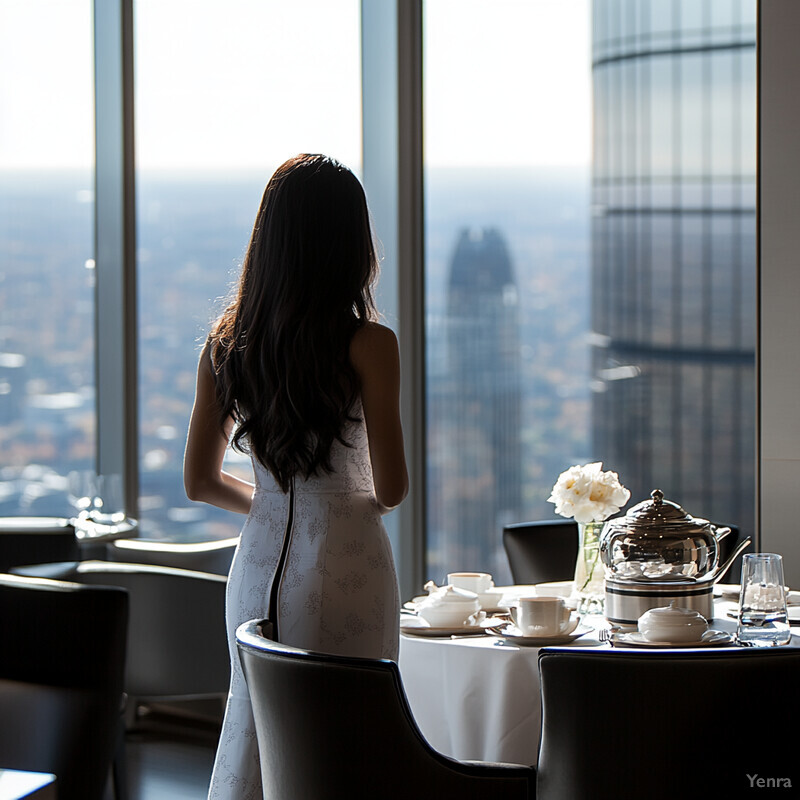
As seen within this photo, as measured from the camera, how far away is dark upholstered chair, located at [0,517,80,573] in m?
4.05

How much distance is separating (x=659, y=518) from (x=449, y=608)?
1.77ft

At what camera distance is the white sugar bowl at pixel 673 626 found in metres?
2.36

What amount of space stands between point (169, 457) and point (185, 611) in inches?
45.1

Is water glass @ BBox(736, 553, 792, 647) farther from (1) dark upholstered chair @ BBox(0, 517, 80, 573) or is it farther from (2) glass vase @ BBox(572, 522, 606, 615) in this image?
(1) dark upholstered chair @ BBox(0, 517, 80, 573)

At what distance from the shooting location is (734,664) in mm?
1864

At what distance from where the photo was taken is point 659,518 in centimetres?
264

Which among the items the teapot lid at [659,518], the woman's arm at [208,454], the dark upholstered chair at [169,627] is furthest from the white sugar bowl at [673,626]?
the dark upholstered chair at [169,627]

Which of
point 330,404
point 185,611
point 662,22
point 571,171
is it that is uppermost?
point 662,22

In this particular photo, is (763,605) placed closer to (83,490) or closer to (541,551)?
(541,551)

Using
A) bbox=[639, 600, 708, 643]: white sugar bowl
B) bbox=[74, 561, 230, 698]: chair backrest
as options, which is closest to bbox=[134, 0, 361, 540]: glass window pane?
bbox=[74, 561, 230, 698]: chair backrest

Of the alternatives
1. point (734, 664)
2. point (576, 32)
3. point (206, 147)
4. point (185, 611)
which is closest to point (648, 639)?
point (734, 664)

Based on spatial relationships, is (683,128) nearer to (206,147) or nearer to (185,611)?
(206,147)

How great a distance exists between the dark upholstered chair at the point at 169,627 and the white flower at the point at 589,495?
164 centimetres

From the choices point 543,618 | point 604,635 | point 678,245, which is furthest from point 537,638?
point 678,245
